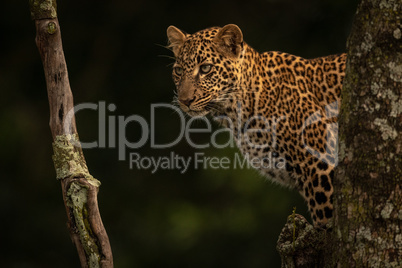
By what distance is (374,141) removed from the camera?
405 centimetres

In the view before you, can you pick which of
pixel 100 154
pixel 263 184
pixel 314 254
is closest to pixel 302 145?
pixel 314 254

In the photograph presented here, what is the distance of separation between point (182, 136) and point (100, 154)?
4.44ft

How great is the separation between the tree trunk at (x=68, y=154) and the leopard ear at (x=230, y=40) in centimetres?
207

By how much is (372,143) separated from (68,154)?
6.00ft

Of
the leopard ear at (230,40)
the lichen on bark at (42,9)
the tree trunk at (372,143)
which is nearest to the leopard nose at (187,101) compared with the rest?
the leopard ear at (230,40)

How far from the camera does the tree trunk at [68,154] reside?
4.58 metres

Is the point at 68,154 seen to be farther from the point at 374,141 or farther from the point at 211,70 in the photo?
the point at 211,70

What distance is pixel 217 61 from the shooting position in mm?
6555

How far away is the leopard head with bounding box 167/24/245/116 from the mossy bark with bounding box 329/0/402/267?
243cm

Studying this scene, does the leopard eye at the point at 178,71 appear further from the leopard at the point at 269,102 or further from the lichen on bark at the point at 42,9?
the lichen on bark at the point at 42,9

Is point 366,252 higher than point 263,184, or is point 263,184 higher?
point 366,252

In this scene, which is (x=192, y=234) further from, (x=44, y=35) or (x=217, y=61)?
(x=44, y=35)

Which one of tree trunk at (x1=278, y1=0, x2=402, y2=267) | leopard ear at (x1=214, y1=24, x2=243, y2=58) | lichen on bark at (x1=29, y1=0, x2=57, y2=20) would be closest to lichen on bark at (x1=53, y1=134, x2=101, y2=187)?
lichen on bark at (x1=29, y1=0, x2=57, y2=20)

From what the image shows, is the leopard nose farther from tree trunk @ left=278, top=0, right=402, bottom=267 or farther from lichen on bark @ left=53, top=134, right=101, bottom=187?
tree trunk @ left=278, top=0, right=402, bottom=267
